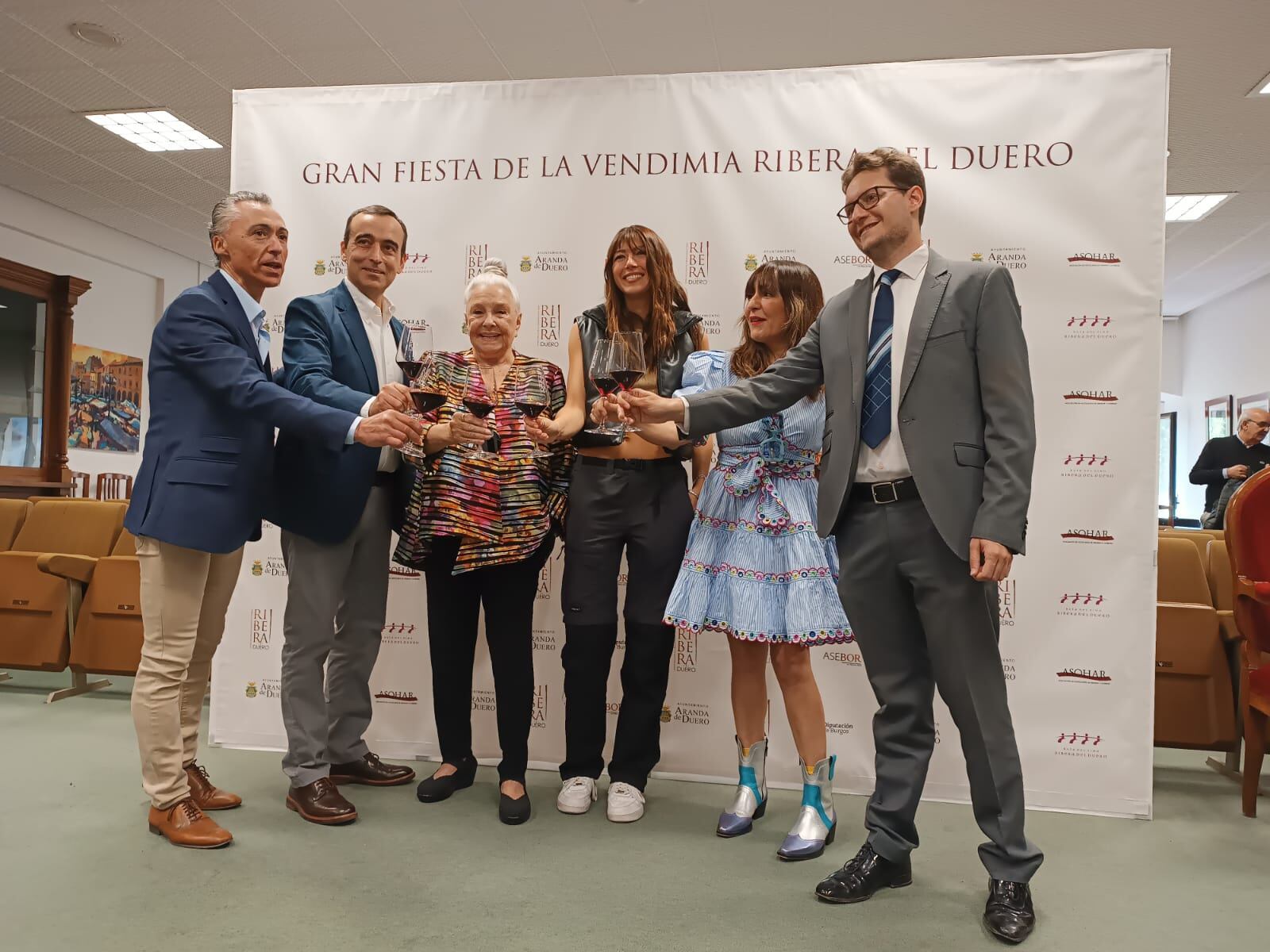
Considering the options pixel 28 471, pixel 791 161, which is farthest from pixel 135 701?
pixel 28 471

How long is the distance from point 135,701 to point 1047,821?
2.83 metres

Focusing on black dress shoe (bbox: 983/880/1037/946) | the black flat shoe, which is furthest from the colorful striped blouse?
black dress shoe (bbox: 983/880/1037/946)

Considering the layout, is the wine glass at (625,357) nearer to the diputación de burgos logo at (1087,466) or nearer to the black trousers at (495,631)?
the black trousers at (495,631)

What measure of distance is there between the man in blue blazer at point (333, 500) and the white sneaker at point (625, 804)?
79cm

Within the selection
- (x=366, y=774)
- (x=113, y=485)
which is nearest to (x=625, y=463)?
(x=366, y=774)

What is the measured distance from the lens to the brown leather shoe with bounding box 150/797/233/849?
2.56 meters

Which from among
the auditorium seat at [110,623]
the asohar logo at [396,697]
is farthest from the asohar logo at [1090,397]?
the auditorium seat at [110,623]

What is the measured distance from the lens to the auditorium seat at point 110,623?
4418mm

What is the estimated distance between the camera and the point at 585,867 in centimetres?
247

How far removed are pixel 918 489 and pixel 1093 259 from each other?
154cm

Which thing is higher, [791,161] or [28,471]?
[791,161]

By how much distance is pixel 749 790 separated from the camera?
2859 mm

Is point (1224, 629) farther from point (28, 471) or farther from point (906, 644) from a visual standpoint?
point (28, 471)

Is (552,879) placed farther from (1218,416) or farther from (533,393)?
(1218,416)
